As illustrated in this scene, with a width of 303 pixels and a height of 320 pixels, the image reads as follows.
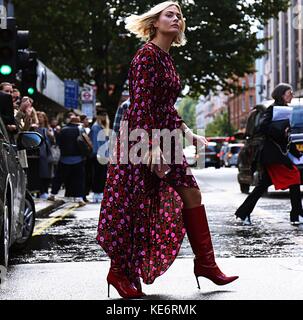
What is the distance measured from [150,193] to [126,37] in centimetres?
A: 2704

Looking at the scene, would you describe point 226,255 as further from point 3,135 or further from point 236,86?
point 236,86

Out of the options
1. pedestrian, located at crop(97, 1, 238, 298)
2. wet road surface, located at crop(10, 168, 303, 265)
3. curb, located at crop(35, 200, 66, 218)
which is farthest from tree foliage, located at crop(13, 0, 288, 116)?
pedestrian, located at crop(97, 1, 238, 298)

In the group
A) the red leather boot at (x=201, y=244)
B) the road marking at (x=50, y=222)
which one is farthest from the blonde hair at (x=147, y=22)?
the road marking at (x=50, y=222)

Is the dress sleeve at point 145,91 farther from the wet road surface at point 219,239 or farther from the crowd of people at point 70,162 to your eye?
the crowd of people at point 70,162

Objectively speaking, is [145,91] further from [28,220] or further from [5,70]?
[5,70]

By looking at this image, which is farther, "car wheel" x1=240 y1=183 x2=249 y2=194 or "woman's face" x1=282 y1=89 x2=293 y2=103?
"car wheel" x1=240 y1=183 x2=249 y2=194

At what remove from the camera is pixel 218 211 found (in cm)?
1301

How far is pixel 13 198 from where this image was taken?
692 centimetres

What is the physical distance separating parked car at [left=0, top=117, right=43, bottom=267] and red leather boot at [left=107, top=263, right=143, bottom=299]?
1.03 meters

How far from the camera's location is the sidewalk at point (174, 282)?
210 inches

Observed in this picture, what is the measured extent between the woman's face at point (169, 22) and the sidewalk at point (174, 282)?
1.58 m

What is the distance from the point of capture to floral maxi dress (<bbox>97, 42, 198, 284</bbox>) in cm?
519

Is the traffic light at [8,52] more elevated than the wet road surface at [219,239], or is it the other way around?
the traffic light at [8,52]

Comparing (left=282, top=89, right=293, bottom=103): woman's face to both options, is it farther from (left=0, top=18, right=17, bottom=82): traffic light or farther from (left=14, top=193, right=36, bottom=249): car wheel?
(left=0, top=18, right=17, bottom=82): traffic light
